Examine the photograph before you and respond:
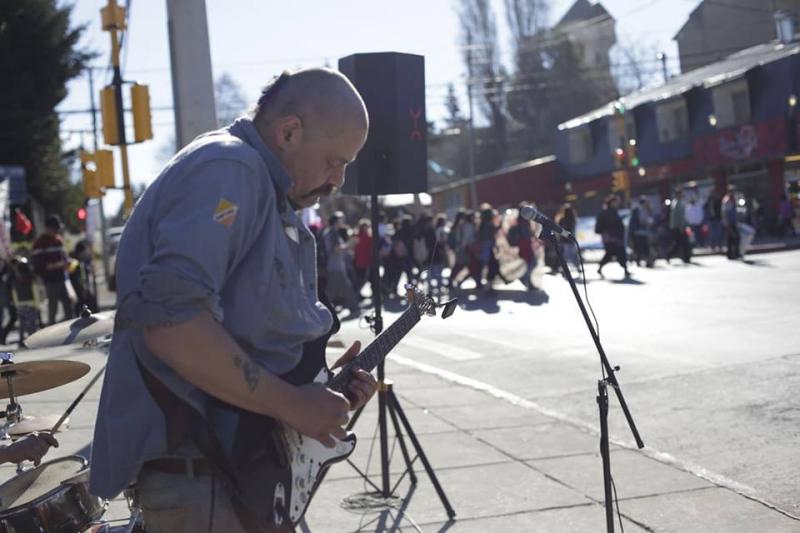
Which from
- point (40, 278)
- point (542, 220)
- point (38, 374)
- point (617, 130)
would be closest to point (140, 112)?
point (40, 278)

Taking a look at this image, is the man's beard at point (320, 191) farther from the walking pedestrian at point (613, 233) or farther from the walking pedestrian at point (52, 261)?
the walking pedestrian at point (613, 233)

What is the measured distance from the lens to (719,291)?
1605cm

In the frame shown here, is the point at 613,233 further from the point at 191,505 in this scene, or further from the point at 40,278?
the point at 191,505

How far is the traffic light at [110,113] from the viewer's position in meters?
12.2

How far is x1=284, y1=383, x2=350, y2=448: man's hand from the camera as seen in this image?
2201 mm

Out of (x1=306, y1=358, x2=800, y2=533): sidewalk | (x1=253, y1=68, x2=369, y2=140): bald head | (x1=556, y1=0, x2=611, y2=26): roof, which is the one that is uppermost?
(x1=556, y1=0, x2=611, y2=26): roof

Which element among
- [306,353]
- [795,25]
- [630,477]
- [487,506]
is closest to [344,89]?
[306,353]

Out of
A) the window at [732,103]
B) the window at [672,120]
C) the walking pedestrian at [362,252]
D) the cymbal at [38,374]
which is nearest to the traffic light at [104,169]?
the walking pedestrian at [362,252]

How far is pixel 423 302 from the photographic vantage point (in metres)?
3.56

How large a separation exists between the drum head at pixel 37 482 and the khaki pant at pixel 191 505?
1.45 metres

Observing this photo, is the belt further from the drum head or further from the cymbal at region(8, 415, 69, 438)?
the cymbal at region(8, 415, 69, 438)

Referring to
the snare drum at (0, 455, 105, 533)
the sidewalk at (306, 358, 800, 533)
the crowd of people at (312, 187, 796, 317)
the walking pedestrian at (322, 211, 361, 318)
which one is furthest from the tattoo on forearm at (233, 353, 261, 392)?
the walking pedestrian at (322, 211, 361, 318)

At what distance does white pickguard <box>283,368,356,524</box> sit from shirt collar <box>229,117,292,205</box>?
0.50m

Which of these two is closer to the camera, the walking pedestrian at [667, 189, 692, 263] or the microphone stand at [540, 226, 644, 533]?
the microphone stand at [540, 226, 644, 533]
